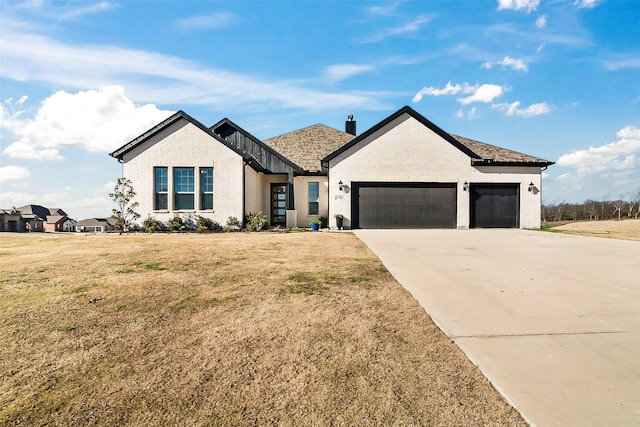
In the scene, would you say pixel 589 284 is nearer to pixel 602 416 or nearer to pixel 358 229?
pixel 602 416

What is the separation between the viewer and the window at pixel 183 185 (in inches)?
627

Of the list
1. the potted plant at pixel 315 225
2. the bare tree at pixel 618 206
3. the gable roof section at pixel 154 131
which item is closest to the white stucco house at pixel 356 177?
the gable roof section at pixel 154 131

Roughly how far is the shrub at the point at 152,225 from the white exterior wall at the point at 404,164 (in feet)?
26.7

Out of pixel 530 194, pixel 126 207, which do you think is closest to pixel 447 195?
pixel 530 194

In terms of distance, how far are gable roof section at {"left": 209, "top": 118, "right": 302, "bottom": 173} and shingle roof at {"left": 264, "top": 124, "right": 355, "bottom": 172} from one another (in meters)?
1.20

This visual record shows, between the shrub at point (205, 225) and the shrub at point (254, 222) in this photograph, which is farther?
the shrub at point (254, 222)

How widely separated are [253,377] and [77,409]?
48.4 inches

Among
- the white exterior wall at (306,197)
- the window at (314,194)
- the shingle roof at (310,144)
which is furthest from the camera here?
the shingle roof at (310,144)

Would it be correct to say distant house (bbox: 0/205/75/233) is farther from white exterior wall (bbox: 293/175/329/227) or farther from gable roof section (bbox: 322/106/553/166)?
gable roof section (bbox: 322/106/553/166)

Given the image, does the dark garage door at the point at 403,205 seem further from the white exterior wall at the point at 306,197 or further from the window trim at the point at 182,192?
the window trim at the point at 182,192

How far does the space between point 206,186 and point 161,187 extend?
2.13 meters

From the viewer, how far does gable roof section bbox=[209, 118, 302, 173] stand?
716 inches

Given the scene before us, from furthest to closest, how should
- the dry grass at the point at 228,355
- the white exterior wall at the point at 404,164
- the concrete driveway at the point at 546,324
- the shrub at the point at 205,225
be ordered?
the white exterior wall at the point at 404,164, the shrub at the point at 205,225, the concrete driveway at the point at 546,324, the dry grass at the point at 228,355

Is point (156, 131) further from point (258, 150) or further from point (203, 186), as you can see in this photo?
point (258, 150)
